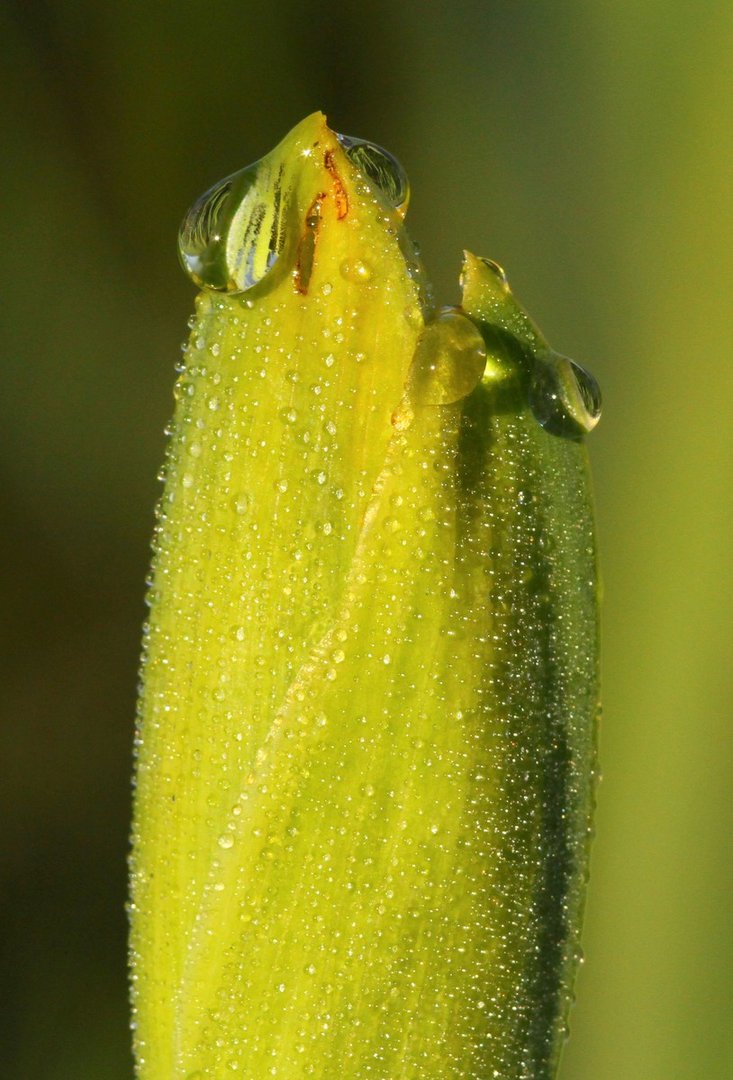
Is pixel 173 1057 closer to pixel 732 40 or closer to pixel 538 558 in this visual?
pixel 538 558

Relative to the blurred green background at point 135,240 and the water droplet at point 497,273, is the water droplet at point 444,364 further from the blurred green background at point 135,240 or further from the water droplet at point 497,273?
the blurred green background at point 135,240

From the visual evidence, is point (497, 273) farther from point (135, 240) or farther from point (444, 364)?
point (135, 240)

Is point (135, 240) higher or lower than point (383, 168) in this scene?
higher

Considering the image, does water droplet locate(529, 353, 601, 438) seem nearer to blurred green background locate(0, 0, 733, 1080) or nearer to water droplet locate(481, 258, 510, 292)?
water droplet locate(481, 258, 510, 292)

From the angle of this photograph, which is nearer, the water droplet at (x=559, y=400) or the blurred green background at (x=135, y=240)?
the water droplet at (x=559, y=400)

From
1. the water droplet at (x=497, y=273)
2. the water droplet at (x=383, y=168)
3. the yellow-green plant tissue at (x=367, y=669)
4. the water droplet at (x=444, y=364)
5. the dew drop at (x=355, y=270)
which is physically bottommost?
the yellow-green plant tissue at (x=367, y=669)

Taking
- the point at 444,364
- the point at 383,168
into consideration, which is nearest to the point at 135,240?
the point at 383,168

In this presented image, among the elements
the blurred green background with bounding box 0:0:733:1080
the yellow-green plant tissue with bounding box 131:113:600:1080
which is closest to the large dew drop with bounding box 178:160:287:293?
the yellow-green plant tissue with bounding box 131:113:600:1080

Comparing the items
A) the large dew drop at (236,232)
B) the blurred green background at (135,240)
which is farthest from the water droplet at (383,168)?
the blurred green background at (135,240)
